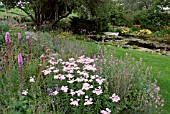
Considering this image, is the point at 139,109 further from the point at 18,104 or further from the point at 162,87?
the point at 162,87

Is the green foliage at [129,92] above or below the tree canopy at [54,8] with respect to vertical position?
below

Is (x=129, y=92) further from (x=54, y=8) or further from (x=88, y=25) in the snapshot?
(x=88, y=25)

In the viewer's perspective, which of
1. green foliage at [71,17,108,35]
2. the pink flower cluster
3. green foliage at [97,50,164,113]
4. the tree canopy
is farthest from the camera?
green foliage at [71,17,108,35]

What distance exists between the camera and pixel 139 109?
123 inches

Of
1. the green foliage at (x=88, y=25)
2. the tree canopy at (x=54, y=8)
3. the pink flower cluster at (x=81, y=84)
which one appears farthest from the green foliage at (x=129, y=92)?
the green foliage at (x=88, y=25)

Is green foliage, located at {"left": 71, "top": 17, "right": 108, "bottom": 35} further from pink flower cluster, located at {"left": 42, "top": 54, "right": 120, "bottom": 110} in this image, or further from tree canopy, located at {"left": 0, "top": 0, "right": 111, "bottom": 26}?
pink flower cluster, located at {"left": 42, "top": 54, "right": 120, "bottom": 110}

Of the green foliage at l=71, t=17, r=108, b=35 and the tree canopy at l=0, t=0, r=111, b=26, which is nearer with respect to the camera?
the tree canopy at l=0, t=0, r=111, b=26

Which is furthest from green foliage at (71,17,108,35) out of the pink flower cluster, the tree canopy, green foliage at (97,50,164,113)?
the pink flower cluster

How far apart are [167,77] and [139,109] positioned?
2.92 m

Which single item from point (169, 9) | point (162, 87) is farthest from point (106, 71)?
point (169, 9)

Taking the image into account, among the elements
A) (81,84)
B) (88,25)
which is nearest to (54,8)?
(88,25)

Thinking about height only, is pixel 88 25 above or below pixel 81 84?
above

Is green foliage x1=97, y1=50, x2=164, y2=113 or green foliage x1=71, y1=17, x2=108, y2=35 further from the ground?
green foliage x1=71, y1=17, x2=108, y2=35

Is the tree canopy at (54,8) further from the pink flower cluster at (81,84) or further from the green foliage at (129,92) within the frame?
the pink flower cluster at (81,84)
